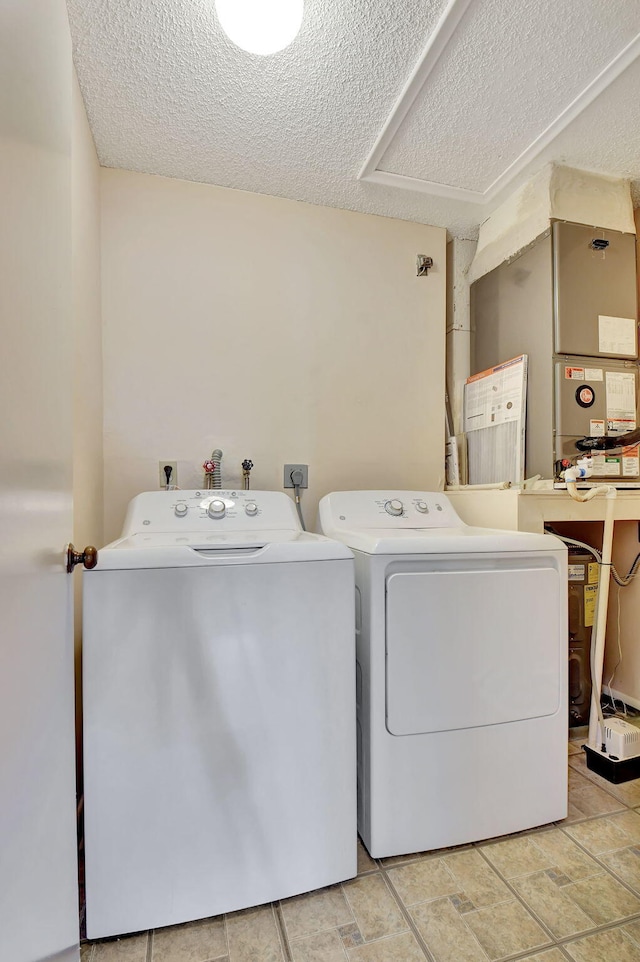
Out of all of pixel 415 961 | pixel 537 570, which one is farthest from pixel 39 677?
pixel 537 570

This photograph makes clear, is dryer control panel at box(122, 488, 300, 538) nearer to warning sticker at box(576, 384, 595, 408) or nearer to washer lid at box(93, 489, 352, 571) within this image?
washer lid at box(93, 489, 352, 571)

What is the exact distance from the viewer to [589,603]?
196 centimetres

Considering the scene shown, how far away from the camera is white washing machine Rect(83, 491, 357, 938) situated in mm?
1037

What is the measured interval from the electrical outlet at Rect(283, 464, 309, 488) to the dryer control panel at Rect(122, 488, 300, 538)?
14.3 inches

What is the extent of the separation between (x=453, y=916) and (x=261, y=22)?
232 cm

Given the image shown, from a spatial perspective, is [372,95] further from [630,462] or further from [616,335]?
[630,462]

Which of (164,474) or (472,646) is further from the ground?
(164,474)

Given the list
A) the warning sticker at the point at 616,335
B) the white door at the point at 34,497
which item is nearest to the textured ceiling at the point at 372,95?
the warning sticker at the point at 616,335

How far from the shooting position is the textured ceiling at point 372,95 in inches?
51.4

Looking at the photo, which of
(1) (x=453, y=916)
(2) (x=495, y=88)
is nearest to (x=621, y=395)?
(2) (x=495, y=88)

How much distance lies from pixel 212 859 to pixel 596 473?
6.13ft

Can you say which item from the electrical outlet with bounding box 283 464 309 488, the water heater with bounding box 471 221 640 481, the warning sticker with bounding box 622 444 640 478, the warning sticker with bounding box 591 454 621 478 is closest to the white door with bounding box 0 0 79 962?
the electrical outlet with bounding box 283 464 309 488

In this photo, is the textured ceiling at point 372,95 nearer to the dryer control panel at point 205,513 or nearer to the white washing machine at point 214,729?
the dryer control panel at point 205,513

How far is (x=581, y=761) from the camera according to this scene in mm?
1766
